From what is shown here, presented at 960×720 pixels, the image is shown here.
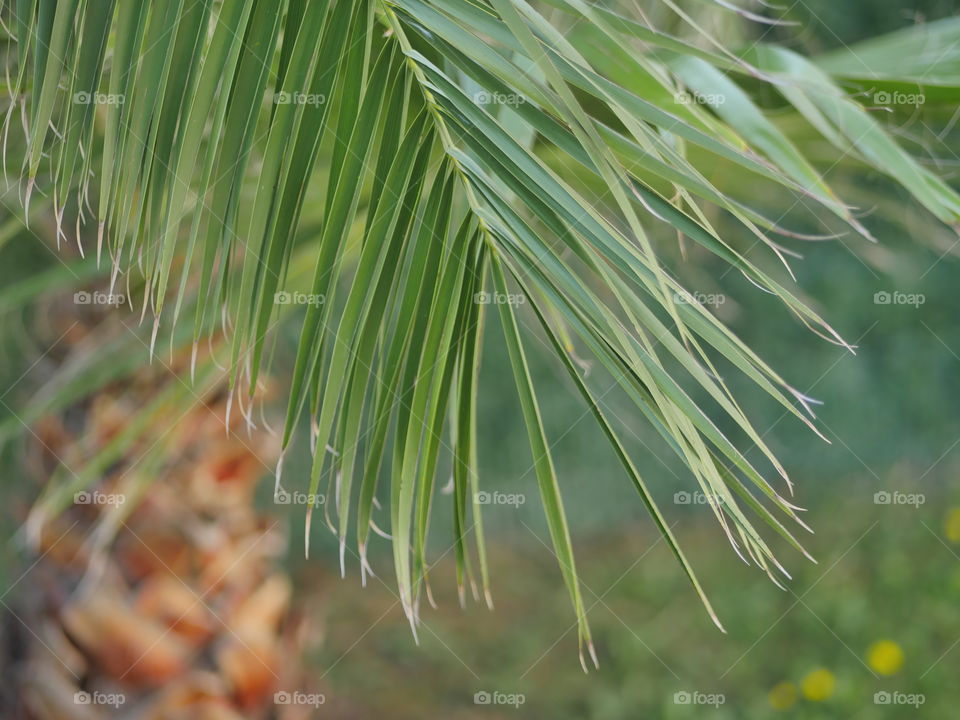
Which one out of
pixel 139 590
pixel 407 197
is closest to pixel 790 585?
pixel 139 590

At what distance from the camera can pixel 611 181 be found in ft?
0.93

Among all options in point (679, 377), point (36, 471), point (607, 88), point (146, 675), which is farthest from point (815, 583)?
point (607, 88)

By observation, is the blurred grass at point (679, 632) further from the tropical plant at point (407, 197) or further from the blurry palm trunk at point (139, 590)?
the tropical plant at point (407, 197)

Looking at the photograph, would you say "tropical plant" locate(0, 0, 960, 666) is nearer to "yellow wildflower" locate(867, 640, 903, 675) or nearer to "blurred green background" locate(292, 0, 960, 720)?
"blurred green background" locate(292, 0, 960, 720)

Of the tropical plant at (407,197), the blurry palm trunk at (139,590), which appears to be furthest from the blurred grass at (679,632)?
the tropical plant at (407,197)

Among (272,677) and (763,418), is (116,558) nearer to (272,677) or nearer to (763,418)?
(272,677)

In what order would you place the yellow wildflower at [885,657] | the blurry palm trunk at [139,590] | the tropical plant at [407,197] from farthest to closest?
the yellow wildflower at [885,657]
the blurry palm trunk at [139,590]
the tropical plant at [407,197]

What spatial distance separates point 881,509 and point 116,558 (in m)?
1.81

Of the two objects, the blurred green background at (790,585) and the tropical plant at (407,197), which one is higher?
the tropical plant at (407,197)

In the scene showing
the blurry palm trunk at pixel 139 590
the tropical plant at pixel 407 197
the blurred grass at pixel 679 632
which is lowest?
the blurred grass at pixel 679 632

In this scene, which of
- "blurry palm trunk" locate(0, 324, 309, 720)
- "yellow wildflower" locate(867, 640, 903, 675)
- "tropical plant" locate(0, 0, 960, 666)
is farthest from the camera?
"yellow wildflower" locate(867, 640, 903, 675)

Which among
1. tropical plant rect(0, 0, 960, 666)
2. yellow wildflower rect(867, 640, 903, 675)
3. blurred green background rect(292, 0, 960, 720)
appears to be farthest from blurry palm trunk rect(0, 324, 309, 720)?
yellow wildflower rect(867, 640, 903, 675)

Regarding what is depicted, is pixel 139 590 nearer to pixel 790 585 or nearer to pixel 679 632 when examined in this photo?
pixel 679 632

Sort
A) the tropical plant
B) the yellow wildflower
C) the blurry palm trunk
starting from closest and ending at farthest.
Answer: the tropical plant < the blurry palm trunk < the yellow wildflower
